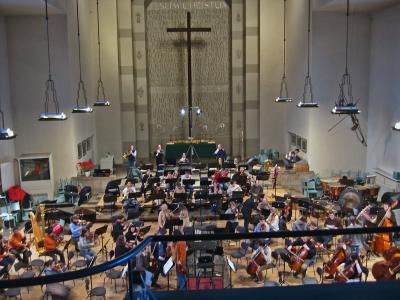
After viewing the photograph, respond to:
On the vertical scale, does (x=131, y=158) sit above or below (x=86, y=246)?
above

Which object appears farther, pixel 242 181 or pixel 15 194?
pixel 242 181

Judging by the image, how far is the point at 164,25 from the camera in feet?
83.0

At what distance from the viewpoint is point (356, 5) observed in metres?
17.6

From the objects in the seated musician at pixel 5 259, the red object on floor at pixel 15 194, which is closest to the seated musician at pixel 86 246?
the seated musician at pixel 5 259

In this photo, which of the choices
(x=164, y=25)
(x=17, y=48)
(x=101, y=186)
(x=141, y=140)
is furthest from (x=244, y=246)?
(x=164, y=25)

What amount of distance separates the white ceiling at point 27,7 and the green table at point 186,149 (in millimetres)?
8549

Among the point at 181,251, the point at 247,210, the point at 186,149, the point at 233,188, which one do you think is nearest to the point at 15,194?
the point at 233,188

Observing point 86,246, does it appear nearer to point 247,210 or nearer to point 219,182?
point 247,210

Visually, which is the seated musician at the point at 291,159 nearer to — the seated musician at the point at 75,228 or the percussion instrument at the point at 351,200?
the percussion instrument at the point at 351,200

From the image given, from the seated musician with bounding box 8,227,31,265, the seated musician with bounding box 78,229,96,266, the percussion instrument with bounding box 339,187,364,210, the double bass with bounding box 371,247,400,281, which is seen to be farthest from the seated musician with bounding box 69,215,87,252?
the percussion instrument with bounding box 339,187,364,210

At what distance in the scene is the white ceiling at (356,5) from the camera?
16.9 m

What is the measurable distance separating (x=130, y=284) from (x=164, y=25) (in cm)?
2391

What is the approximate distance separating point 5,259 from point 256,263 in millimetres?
5468

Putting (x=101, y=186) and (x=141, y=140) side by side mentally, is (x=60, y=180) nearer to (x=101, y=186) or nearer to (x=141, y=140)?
(x=101, y=186)
